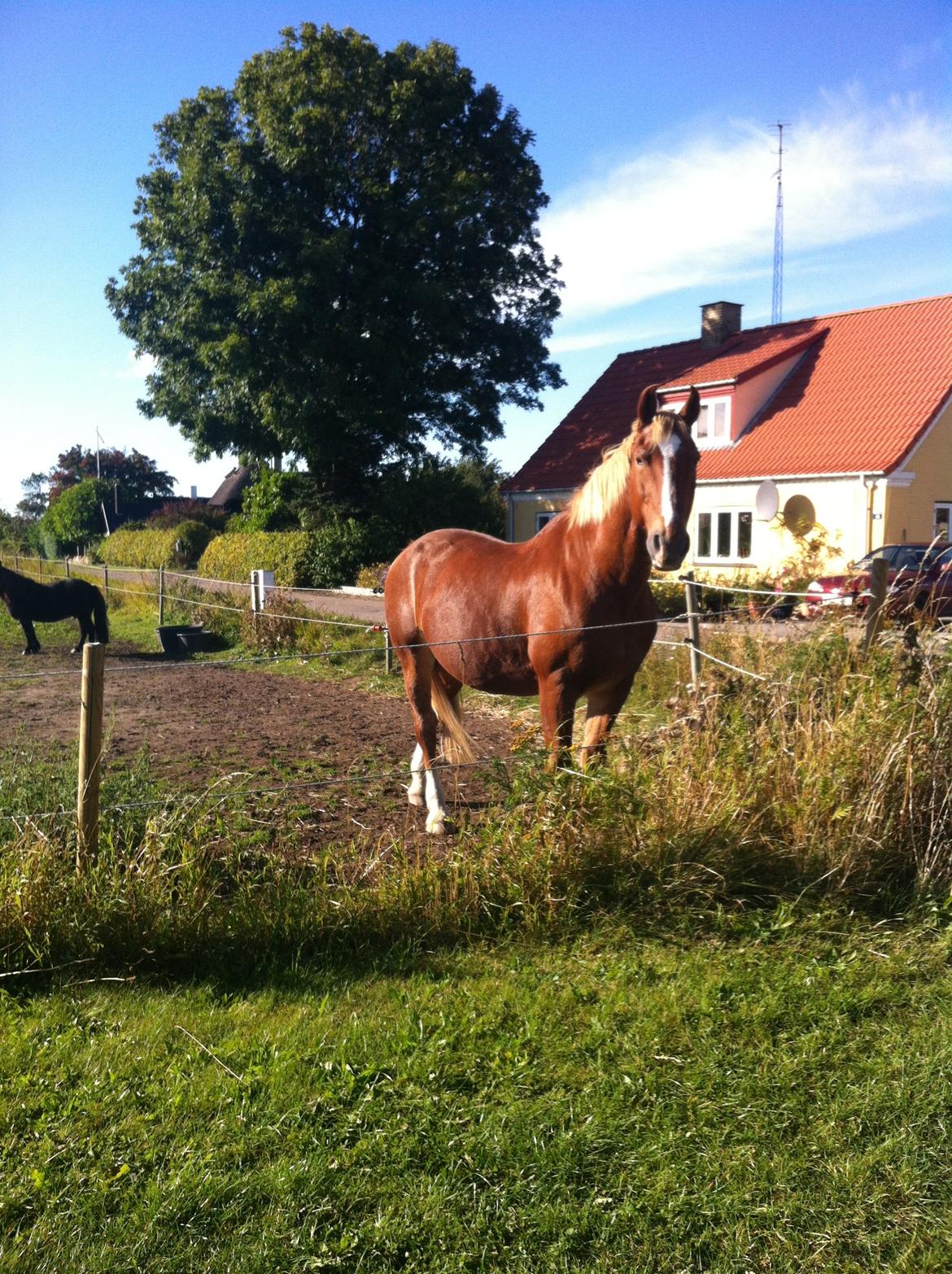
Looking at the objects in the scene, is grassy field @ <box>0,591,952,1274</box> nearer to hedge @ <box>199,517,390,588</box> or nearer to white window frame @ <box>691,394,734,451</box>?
hedge @ <box>199,517,390,588</box>

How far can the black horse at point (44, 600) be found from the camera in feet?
50.5

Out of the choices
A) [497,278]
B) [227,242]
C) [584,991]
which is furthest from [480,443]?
[584,991]

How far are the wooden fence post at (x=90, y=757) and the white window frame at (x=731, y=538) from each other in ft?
74.1

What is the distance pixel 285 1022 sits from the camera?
3.55 m

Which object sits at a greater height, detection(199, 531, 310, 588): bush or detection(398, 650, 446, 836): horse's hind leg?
detection(199, 531, 310, 588): bush

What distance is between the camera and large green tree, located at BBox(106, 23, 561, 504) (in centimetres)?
2686

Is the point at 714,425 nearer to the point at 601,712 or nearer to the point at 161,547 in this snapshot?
the point at 161,547

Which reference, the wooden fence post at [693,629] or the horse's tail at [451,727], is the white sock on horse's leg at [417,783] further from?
the wooden fence post at [693,629]

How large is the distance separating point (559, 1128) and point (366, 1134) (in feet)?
1.89

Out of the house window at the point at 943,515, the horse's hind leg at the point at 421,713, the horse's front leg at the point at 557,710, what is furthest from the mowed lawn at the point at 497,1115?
the house window at the point at 943,515

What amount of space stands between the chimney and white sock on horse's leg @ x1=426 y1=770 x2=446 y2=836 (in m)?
27.2

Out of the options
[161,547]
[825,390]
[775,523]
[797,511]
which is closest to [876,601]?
[775,523]

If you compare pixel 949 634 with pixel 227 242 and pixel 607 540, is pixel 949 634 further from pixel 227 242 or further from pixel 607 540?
pixel 227 242

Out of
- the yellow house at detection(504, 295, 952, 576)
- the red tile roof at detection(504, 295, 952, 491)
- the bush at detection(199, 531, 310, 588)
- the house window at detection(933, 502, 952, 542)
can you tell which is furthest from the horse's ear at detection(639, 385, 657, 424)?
the house window at detection(933, 502, 952, 542)
